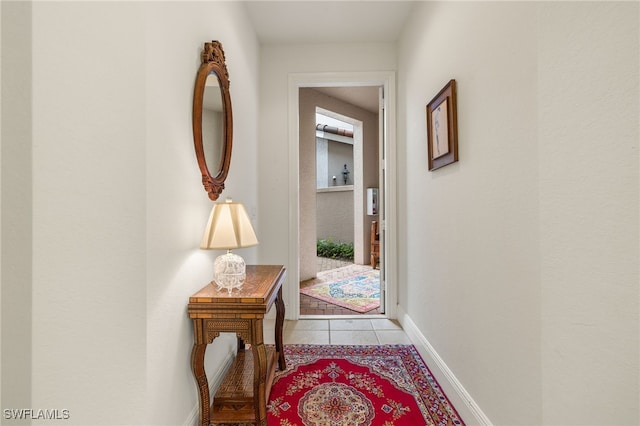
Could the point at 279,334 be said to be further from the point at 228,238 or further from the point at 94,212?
the point at 94,212

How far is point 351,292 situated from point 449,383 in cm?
211

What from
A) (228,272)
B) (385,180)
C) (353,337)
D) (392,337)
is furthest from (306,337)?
(385,180)

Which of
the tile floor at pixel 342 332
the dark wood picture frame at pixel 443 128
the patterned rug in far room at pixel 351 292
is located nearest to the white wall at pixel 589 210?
the dark wood picture frame at pixel 443 128

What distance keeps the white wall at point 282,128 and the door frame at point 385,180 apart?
0.11 ft

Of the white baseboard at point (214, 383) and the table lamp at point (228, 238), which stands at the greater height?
the table lamp at point (228, 238)

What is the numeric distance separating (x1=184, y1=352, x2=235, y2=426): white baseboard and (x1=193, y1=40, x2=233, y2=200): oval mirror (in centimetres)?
107

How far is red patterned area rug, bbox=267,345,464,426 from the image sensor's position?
1420 millimetres

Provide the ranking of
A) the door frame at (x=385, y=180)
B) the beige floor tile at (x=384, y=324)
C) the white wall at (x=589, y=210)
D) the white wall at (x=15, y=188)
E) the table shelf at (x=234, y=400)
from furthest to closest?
1. the door frame at (x=385, y=180)
2. the beige floor tile at (x=384, y=324)
3. the table shelf at (x=234, y=400)
4. the white wall at (x=15, y=188)
5. the white wall at (x=589, y=210)

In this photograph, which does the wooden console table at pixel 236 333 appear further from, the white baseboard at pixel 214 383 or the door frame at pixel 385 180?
the door frame at pixel 385 180

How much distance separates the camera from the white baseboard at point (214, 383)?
1263 mm

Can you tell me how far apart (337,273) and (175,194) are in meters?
3.91

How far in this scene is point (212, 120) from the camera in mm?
1520

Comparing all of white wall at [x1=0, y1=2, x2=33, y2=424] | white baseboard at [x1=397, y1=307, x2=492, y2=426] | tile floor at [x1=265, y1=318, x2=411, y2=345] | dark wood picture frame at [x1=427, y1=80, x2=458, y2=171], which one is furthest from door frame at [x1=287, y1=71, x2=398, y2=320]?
white wall at [x1=0, y1=2, x2=33, y2=424]

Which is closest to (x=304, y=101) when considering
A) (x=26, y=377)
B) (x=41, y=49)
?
(x=41, y=49)
